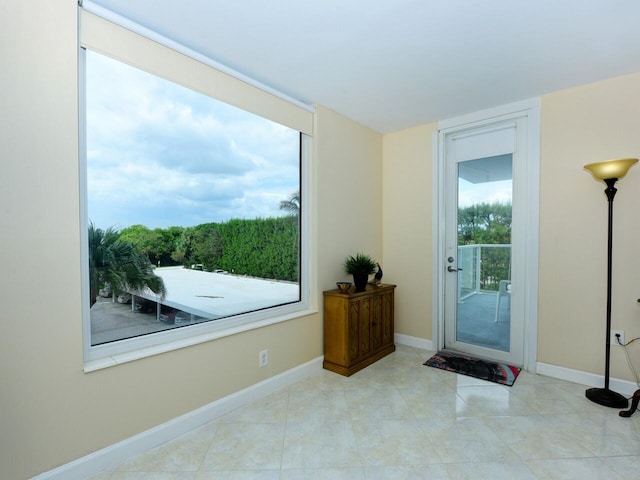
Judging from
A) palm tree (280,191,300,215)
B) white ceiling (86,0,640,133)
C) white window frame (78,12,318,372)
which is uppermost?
white ceiling (86,0,640,133)

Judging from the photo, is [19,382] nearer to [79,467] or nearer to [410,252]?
[79,467]

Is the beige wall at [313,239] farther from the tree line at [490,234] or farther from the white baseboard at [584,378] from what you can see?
the tree line at [490,234]

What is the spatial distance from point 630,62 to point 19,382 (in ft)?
13.4

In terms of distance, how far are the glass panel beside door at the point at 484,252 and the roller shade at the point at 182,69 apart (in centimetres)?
184

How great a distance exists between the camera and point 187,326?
210 centimetres

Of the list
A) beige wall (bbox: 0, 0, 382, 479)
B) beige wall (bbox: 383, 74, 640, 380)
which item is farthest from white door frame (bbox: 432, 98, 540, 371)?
beige wall (bbox: 0, 0, 382, 479)

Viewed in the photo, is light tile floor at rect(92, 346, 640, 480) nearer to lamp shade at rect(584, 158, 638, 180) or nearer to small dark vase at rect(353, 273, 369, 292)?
small dark vase at rect(353, 273, 369, 292)

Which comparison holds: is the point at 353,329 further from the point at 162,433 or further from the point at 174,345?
the point at 162,433

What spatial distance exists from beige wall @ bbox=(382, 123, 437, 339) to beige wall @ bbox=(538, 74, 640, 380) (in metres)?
1.02

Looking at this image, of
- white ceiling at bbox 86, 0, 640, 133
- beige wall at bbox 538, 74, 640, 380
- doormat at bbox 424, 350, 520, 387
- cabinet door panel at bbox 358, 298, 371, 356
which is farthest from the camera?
cabinet door panel at bbox 358, 298, 371, 356

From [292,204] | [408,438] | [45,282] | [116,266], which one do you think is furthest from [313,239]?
[45,282]

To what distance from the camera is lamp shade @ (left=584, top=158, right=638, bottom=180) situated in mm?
2146

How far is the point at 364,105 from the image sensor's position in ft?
9.60

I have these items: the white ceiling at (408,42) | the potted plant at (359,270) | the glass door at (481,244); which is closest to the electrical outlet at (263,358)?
the potted plant at (359,270)
